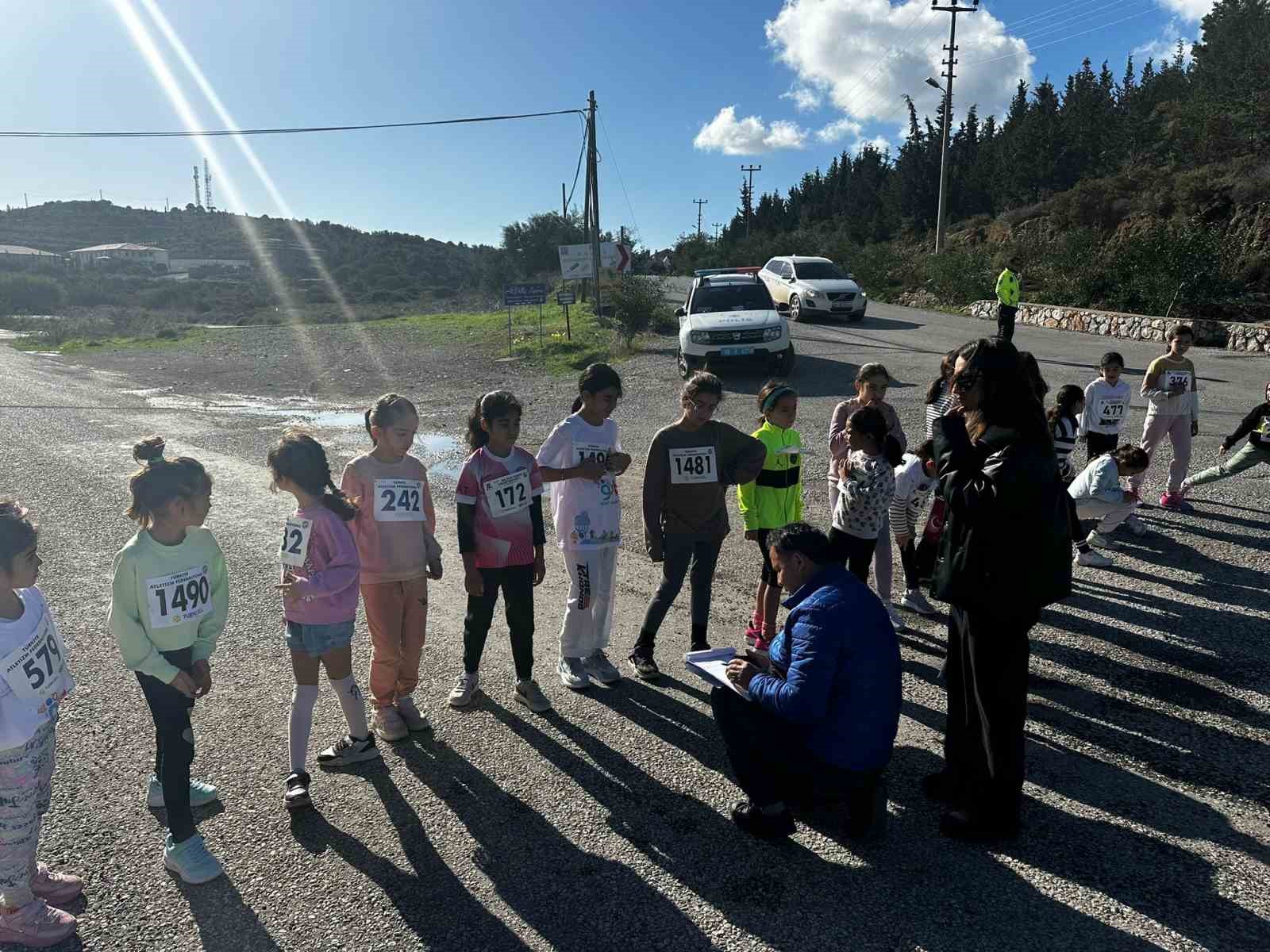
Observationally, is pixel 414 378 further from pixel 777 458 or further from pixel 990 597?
pixel 990 597

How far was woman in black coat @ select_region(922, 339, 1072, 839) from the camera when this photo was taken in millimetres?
3025

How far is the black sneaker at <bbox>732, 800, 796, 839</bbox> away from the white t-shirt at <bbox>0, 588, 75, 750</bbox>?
257 centimetres

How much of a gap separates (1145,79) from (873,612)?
195 ft

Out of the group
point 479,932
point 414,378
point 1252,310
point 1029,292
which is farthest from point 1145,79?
point 479,932

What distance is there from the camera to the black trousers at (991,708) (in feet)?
10.5

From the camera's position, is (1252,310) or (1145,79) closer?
(1252,310)

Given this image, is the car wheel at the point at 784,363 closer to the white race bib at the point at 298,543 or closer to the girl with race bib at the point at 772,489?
the girl with race bib at the point at 772,489

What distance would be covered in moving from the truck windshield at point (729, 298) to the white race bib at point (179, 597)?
13.2 m

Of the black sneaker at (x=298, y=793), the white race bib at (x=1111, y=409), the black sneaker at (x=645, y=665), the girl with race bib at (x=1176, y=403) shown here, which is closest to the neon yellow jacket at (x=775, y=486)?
the black sneaker at (x=645, y=665)

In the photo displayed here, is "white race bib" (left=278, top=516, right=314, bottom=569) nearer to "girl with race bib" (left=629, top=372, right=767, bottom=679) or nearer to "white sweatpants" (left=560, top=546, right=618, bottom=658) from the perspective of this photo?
"white sweatpants" (left=560, top=546, right=618, bottom=658)

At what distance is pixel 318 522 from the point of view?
11.9 feet

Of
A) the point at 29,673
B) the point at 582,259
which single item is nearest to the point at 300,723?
the point at 29,673

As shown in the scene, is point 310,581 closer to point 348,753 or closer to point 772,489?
point 348,753

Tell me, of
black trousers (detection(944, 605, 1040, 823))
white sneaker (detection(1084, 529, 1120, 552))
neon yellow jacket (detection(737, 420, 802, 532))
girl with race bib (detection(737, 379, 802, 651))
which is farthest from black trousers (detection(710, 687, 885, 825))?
white sneaker (detection(1084, 529, 1120, 552))
